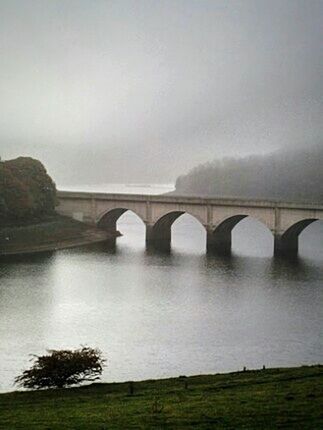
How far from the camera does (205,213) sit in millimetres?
99812

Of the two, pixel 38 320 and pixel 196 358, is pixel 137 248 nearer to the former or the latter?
pixel 38 320

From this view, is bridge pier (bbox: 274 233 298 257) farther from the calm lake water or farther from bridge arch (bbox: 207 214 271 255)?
bridge arch (bbox: 207 214 271 255)

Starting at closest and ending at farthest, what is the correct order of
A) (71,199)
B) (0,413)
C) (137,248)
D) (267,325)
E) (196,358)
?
1. (0,413)
2. (196,358)
3. (267,325)
4. (137,248)
5. (71,199)

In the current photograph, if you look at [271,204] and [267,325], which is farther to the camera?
[271,204]

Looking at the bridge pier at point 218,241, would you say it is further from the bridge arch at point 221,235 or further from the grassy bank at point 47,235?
the grassy bank at point 47,235

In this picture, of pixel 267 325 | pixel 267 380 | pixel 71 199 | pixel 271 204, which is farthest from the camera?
pixel 71 199

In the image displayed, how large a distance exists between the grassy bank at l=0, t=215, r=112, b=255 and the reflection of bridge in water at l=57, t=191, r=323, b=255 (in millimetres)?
4271

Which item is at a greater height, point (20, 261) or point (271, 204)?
point (271, 204)

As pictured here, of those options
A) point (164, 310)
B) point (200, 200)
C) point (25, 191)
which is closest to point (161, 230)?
point (200, 200)

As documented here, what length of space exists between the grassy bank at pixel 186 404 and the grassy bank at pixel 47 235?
59.4 metres

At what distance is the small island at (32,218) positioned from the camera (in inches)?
3701

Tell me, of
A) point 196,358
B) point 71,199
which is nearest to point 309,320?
point 196,358

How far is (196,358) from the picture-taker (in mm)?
42062

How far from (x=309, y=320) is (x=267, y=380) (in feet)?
69.0
